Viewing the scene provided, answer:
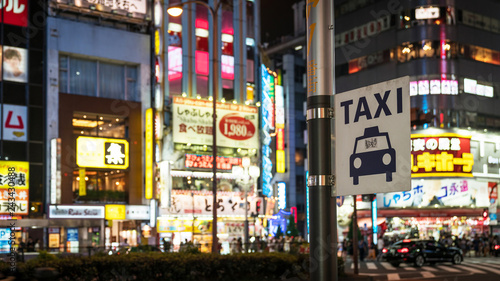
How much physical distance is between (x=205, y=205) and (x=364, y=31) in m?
28.4

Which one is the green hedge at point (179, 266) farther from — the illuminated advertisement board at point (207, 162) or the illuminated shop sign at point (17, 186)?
the illuminated advertisement board at point (207, 162)

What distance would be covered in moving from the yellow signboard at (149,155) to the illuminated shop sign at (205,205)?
1779mm

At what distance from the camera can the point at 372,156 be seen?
194 inches

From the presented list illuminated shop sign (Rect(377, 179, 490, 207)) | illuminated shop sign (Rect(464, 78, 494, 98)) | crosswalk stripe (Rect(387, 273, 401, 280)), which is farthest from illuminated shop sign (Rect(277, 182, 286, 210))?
crosswalk stripe (Rect(387, 273, 401, 280))

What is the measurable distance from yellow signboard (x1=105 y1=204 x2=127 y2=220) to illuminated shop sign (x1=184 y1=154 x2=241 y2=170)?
584cm

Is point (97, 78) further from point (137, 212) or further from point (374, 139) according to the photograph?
point (374, 139)

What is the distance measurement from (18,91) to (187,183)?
13.5 meters

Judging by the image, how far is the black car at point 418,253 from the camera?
38969 mm

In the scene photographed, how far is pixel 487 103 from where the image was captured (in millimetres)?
65125

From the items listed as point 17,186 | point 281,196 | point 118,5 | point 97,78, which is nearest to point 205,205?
point 281,196

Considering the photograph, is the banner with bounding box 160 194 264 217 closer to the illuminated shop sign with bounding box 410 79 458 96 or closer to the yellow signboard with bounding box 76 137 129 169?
the yellow signboard with bounding box 76 137 129 169

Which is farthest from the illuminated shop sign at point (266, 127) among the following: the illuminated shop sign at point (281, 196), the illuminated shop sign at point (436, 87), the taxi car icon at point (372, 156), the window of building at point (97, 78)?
the taxi car icon at point (372, 156)

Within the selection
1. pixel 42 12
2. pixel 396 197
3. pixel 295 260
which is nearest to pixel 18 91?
pixel 42 12

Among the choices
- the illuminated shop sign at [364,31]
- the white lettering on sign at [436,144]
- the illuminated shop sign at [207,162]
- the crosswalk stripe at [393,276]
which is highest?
the illuminated shop sign at [364,31]
